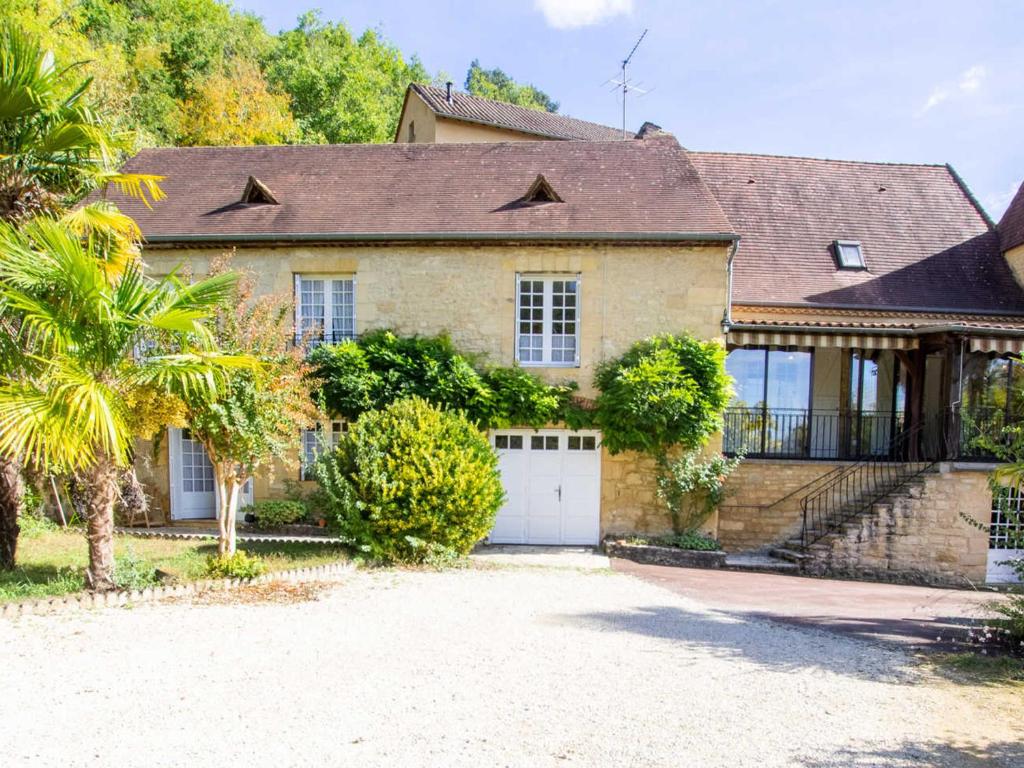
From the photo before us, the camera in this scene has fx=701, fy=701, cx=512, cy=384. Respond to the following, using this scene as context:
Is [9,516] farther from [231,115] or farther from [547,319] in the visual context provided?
[231,115]

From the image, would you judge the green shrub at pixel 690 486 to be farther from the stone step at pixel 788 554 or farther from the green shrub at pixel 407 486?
the green shrub at pixel 407 486

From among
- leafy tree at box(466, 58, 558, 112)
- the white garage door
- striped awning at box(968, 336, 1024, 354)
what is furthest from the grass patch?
leafy tree at box(466, 58, 558, 112)

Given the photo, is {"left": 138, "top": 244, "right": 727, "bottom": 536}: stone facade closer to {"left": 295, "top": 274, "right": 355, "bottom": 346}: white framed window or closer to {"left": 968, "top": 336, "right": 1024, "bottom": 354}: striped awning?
{"left": 295, "top": 274, "right": 355, "bottom": 346}: white framed window

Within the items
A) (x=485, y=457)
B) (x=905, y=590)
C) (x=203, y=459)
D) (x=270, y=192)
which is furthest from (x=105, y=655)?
(x=905, y=590)

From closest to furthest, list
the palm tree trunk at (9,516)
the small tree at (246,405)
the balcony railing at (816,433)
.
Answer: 1. the small tree at (246,405)
2. the palm tree trunk at (9,516)
3. the balcony railing at (816,433)

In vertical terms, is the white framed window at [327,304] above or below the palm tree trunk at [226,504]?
above

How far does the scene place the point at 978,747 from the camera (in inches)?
207

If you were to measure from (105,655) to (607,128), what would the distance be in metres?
37.5

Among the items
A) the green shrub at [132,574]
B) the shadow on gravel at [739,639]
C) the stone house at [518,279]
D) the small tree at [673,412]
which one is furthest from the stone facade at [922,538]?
the green shrub at [132,574]

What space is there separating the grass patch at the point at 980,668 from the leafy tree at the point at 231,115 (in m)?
28.5

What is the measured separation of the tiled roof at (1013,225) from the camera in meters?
17.6

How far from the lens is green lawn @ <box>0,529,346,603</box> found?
28.5ft

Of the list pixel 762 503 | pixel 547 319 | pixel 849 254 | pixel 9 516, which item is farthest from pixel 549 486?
pixel 849 254

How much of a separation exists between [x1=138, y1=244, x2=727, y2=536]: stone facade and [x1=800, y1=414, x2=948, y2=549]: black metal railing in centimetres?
335
